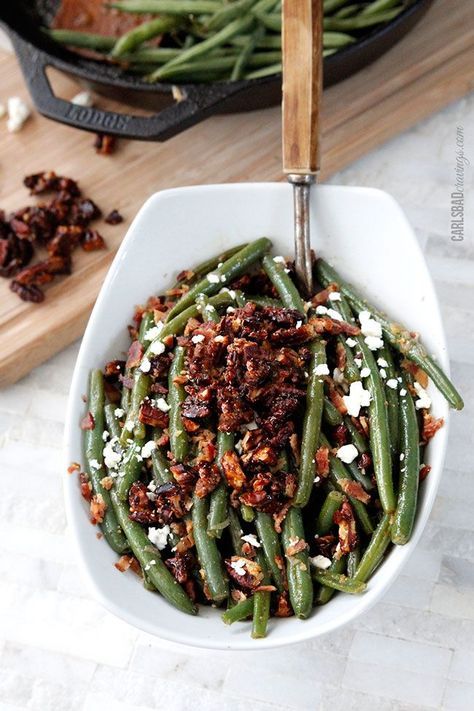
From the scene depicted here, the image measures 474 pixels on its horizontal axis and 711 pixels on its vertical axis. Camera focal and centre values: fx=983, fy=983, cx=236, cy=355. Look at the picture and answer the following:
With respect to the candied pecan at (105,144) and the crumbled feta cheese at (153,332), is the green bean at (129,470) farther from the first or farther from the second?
the candied pecan at (105,144)

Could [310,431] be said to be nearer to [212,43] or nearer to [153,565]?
[153,565]

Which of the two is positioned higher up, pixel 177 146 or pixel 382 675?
pixel 177 146

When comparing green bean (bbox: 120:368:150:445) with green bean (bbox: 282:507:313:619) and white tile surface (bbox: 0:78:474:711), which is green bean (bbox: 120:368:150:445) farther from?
white tile surface (bbox: 0:78:474:711)

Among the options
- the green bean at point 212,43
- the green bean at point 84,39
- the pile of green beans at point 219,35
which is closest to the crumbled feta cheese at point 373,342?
the pile of green beans at point 219,35

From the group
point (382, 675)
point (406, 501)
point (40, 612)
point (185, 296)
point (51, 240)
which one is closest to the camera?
point (406, 501)

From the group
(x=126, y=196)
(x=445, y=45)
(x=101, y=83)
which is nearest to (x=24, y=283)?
(x=126, y=196)

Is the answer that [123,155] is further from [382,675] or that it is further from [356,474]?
[382,675]
